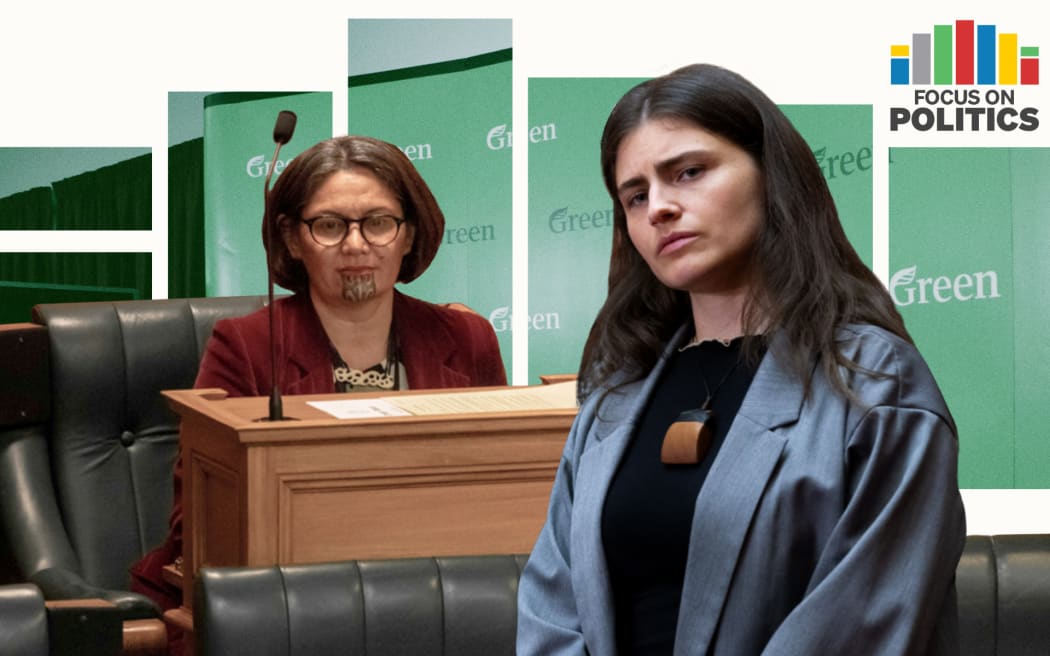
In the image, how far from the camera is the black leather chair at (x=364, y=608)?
102 inches

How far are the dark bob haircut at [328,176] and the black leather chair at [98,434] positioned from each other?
40 cm

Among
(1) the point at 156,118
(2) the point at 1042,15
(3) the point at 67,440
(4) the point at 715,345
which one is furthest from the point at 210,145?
(4) the point at 715,345

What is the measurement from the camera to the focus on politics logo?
552cm

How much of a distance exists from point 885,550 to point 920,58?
4111mm

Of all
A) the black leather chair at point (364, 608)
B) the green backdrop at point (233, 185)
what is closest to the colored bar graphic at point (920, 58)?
the green backdrop at point (233, 185)

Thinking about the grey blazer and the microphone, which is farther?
the microphone

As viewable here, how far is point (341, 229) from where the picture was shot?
4035mm

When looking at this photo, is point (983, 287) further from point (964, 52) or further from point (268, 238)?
point (268, 238)

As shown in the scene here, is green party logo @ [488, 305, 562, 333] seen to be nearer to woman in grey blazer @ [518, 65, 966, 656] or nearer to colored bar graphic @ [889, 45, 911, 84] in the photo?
colored bar graphic @ [889, 45, 911, 84]

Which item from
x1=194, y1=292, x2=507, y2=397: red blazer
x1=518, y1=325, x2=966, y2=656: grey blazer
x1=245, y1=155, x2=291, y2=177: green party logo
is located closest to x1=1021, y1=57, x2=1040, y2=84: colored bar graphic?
x1=194, y1=292, x2=507, y2=397: red blazer

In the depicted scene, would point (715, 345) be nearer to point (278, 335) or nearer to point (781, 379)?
point (781, 379)

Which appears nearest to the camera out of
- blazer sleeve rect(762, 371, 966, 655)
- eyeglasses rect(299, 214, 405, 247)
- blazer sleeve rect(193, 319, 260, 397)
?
blazer sleeve rect(762, 371, 966, 655)

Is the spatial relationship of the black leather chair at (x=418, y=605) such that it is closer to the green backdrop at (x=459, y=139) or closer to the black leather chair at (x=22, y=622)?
the black leather chair at (x=22, y=622)

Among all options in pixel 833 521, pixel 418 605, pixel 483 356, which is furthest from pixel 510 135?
pixel 833 521
